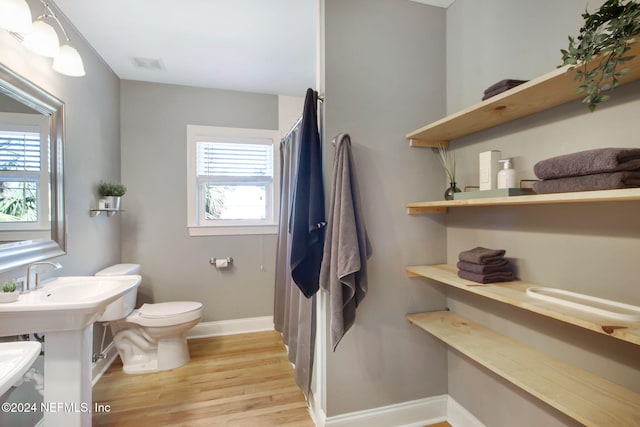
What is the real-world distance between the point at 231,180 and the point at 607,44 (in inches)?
110

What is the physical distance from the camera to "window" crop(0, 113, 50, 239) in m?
1.44

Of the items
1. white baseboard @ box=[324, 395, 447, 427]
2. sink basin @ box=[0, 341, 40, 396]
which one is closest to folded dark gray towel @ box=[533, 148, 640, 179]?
white baseboard @ box=[324, 395, 447, 427]

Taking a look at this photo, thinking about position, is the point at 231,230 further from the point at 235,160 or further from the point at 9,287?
the point at 9,287

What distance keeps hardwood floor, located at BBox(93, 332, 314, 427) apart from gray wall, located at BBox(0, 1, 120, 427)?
1.73 feet

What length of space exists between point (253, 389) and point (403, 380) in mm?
1058

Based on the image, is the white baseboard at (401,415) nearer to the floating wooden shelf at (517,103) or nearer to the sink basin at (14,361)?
the sink basin at (14,361)

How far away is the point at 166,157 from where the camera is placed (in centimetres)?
280

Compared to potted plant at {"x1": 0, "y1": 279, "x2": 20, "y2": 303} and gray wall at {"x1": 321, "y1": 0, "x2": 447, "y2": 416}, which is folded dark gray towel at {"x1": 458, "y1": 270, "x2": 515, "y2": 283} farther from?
potted plant at {"x1": 0, "y1": 279, "x2": 20, "y2": 303}

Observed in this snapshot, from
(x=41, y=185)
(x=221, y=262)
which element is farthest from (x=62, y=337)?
(x=221, y=262)

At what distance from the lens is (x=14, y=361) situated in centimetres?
85

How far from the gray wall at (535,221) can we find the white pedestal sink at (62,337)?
1849 mm

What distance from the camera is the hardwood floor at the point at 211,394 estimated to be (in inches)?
69.5

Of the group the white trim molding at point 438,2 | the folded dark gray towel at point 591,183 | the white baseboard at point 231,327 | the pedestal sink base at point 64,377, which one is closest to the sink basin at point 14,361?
→ the pedestal sink base at point 64,377

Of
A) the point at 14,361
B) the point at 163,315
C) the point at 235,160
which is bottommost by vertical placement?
the point at 163,315
